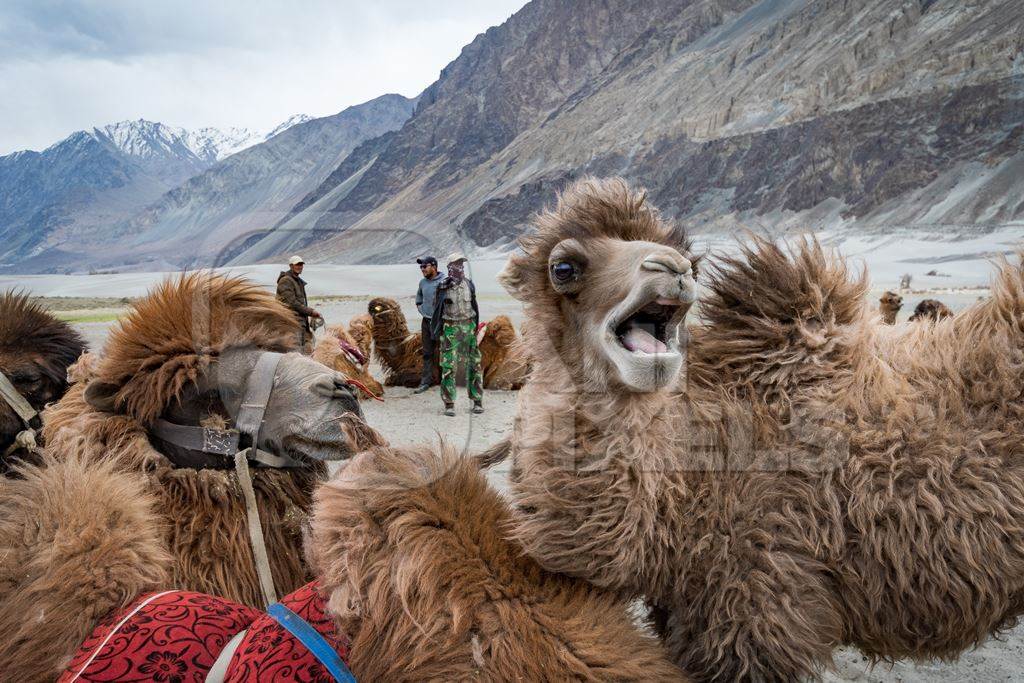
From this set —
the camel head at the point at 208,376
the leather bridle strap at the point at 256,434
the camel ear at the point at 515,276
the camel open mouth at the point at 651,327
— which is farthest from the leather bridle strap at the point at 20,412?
the camel open mouth at the point at 651,327

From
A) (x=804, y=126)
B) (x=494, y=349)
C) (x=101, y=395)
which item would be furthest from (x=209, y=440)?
(x=804, y=126)

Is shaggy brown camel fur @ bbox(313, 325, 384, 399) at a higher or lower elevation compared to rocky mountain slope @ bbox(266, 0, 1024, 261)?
lower

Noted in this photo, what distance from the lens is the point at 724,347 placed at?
1.89 metres

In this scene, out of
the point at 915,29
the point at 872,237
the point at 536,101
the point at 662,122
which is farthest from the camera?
the point at 536,101

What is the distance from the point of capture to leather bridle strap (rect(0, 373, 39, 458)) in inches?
105

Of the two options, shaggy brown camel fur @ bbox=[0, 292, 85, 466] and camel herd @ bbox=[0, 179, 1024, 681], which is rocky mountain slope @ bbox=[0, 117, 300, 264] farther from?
camel herd @ bbox=[0, 179, 1024, 681]

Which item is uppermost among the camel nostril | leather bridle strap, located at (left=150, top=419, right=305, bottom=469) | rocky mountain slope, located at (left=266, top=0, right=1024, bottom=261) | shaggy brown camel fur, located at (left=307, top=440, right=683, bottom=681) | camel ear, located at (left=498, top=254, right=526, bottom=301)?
rocky mountain slope, located at (left=266, top=0, right=1024, bottom=261)

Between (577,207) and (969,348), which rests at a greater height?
(577,207)

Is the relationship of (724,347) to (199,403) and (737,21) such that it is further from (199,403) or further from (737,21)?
(737,21)

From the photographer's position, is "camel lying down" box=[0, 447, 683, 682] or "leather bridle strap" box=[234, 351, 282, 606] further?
"leather bridle strap" box=[234, 351, 282, 606]

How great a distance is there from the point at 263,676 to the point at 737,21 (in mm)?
78008

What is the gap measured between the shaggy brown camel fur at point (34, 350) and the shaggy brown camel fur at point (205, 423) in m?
1.02

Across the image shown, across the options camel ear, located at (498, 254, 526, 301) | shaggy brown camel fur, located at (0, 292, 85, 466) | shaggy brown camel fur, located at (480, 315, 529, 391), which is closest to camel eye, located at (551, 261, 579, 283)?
camel ear, located at (498, 254, 526, 301)

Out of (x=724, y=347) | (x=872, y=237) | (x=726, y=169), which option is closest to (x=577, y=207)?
(x=724, y=347)
